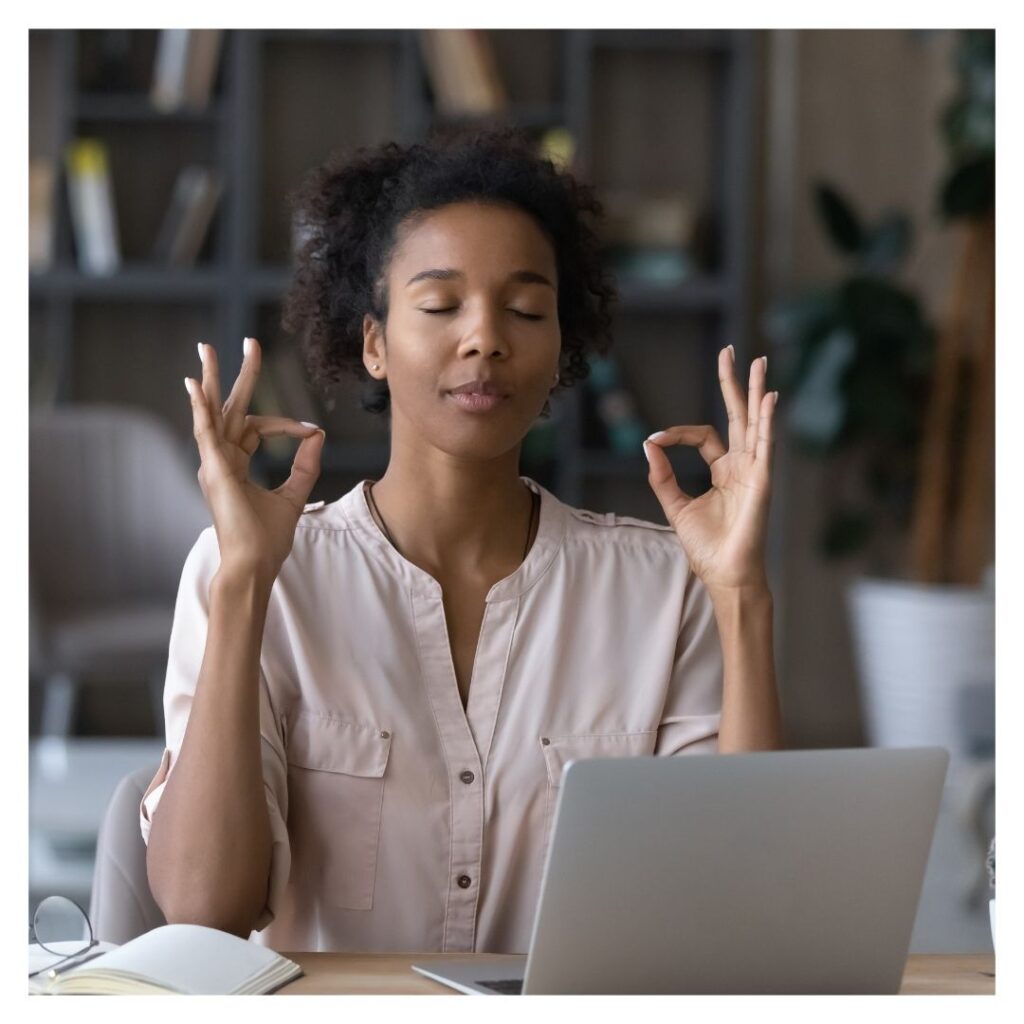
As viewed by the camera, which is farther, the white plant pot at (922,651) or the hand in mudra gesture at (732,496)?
the white plant pot at (922,651)

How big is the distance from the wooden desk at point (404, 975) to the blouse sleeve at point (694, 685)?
0.35 m

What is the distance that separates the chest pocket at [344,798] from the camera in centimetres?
144

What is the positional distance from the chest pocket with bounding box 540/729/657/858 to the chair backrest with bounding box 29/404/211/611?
8.79ft

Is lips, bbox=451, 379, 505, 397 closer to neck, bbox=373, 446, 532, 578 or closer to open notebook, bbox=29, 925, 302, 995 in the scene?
neck, bbox=373, 446, 532, 578

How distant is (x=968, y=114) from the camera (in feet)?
14.0

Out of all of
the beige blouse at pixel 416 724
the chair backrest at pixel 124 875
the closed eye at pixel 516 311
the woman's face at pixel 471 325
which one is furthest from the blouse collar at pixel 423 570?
the chair backrest at pixel 124 875

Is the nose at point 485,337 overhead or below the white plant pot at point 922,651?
overhead

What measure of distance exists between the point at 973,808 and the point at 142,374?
8.84 feet

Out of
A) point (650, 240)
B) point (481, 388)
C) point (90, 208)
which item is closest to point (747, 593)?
point (481, 388)

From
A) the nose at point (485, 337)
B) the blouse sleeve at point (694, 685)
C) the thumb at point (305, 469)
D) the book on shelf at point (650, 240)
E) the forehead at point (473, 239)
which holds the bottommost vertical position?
the blouse sleeve at point (694, 685)

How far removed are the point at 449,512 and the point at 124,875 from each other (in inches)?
18.7

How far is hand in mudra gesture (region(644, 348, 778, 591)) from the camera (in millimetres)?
1378

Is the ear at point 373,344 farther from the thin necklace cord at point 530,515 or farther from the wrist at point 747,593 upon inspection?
the wrist at point 747,593
